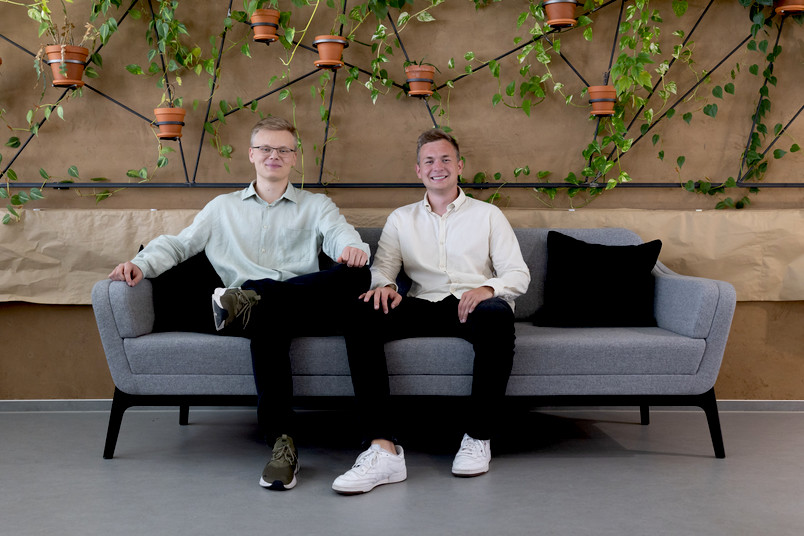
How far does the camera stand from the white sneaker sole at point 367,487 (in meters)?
2.15

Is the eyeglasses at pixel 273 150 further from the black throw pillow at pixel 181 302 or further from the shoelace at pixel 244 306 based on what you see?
the shoelace at pixel 244 306

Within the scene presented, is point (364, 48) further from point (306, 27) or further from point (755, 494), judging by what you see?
point (755, 494)

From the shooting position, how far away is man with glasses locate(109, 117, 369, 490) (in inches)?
91.2

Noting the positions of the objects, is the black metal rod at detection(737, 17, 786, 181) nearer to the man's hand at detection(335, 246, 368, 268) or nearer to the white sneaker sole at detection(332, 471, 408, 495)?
the man's hand at detection(335, 246, 368, 268)

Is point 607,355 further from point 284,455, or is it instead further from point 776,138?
point 776,138

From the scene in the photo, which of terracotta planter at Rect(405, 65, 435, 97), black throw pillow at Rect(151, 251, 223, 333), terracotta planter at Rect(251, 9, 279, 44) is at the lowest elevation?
black throw pillow at Rect(151, 251, 223, 333)

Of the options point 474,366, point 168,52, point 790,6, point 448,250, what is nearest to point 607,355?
point 474,366

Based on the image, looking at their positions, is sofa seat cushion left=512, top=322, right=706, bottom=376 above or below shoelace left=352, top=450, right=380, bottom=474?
above

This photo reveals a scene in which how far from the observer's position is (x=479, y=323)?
→ 92.8 inches

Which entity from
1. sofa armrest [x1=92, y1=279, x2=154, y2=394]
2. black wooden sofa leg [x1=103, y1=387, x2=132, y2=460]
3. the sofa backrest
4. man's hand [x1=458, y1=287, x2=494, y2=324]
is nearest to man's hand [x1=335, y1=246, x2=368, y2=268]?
man's hand [x1=458, y1=287, x2=494, y2=324]

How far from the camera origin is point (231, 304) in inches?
91.7

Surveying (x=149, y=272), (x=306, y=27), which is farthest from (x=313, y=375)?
(x=306, y=27)

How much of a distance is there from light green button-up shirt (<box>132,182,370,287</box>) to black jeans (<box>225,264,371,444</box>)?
9.9 inches

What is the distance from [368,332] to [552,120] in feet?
5.06
